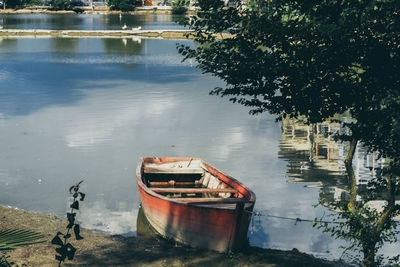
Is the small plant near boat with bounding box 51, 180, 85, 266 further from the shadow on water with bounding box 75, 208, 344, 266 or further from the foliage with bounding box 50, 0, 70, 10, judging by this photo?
the foliage with bounding box 50, 0, 70, 10

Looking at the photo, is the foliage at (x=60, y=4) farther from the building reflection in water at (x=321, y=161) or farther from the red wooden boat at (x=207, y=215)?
the red wooden boat at (x=207, y=215)

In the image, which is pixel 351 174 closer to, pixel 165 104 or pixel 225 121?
pixel 225 121

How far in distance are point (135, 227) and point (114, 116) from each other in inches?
705

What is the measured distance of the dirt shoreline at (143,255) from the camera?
1416cm

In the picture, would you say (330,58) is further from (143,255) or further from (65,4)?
(65,4)

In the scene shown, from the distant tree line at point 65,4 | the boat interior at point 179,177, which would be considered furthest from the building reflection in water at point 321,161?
the distant tree line at point 65,4

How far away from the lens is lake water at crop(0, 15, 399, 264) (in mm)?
18969

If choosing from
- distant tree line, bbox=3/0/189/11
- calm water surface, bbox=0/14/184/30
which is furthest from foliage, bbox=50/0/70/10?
calm water surface, bbox=0/14/184/30

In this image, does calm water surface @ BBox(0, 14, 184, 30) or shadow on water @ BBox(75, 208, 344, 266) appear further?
calm water surface @ BBox(0, 14, 184, 30)

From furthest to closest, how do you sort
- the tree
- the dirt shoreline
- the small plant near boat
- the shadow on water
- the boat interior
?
1. the boat interior
2. the shadow on water
3. the dirt shoreline
4. the tree
5. the small plant near boat

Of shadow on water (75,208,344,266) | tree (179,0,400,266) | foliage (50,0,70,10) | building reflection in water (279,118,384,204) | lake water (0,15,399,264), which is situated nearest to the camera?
tree (179,0,400,266)

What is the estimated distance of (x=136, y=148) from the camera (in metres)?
27.4

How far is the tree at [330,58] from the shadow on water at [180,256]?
343 cm

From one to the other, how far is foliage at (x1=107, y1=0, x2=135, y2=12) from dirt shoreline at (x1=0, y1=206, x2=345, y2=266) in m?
176
